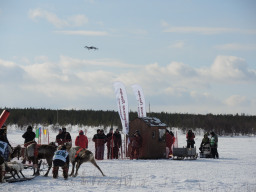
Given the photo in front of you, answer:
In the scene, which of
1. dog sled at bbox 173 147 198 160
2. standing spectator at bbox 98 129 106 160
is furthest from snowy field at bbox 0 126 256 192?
dog sled at bbox 173 147 198 160

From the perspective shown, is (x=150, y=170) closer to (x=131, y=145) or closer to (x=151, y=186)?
→ (x=151, y=186)

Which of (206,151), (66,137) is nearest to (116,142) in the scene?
(66,137)

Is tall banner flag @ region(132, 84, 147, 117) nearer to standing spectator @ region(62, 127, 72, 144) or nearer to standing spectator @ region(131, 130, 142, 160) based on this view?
standing spectator @ region(131, 130, 142, 160)

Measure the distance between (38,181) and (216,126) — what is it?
5129 cm

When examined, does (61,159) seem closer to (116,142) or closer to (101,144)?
(101,144)

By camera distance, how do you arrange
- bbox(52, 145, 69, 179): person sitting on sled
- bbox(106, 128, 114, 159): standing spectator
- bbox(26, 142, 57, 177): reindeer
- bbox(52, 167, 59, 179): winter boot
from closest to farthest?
bbox(52, 145, 69, 179): person sitting on sled < bbox(52, 167, 59, 179): winter boot < bbox(26, 142, 57, 177): reindeer < bbox(106, 128, 114, 159): standing spectator

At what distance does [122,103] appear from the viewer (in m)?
25.6

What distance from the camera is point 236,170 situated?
18641 millimetres

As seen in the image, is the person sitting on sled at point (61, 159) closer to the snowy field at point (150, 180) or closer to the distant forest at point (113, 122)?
the snowy field at point (150, 180)

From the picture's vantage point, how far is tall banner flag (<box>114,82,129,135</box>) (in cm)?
2525

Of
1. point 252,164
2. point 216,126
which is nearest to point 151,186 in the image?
point 252,164

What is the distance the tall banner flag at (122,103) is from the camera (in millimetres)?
25253

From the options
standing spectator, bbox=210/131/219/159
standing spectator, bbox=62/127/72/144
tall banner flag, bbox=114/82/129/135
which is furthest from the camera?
tall banner flag, bbox=114/82/129/135

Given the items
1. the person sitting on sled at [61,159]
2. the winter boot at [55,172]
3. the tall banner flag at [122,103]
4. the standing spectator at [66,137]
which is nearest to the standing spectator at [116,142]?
the tall banner flag at [122,103]
